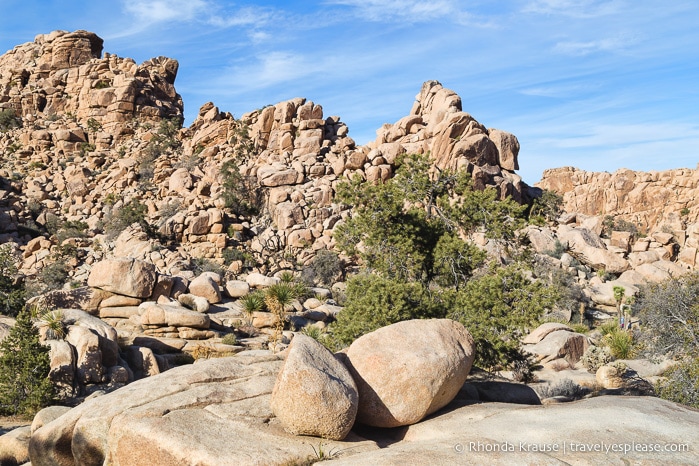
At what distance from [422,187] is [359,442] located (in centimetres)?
1097

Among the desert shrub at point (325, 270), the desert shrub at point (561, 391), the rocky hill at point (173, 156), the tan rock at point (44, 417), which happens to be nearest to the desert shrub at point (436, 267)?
the desert shrub at point (561, 391)

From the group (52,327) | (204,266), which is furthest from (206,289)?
(204,266)

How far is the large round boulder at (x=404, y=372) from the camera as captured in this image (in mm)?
9148

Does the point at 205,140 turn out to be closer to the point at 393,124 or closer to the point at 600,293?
the point at 393,124

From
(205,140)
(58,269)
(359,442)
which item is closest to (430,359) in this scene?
(359,442)

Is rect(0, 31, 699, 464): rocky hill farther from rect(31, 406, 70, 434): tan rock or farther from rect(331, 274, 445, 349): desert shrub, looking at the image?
rect(331, 274, 445, 349): desert shrub

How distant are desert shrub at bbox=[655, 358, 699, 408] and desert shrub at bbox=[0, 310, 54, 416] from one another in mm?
18661

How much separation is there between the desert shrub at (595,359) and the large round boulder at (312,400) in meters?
17.0

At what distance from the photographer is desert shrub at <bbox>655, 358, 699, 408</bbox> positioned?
498 inches

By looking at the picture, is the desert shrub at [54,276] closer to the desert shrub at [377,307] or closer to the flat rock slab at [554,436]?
the desert shrub at [377,307]

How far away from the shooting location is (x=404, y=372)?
30.3 ft

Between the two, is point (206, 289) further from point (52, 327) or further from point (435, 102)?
point (435, 102)

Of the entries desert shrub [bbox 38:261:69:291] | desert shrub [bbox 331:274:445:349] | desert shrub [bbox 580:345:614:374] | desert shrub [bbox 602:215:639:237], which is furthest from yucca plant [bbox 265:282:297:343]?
desert shrub [bbox 602:215:639:237]

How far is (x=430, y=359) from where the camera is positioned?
9.41 meters
